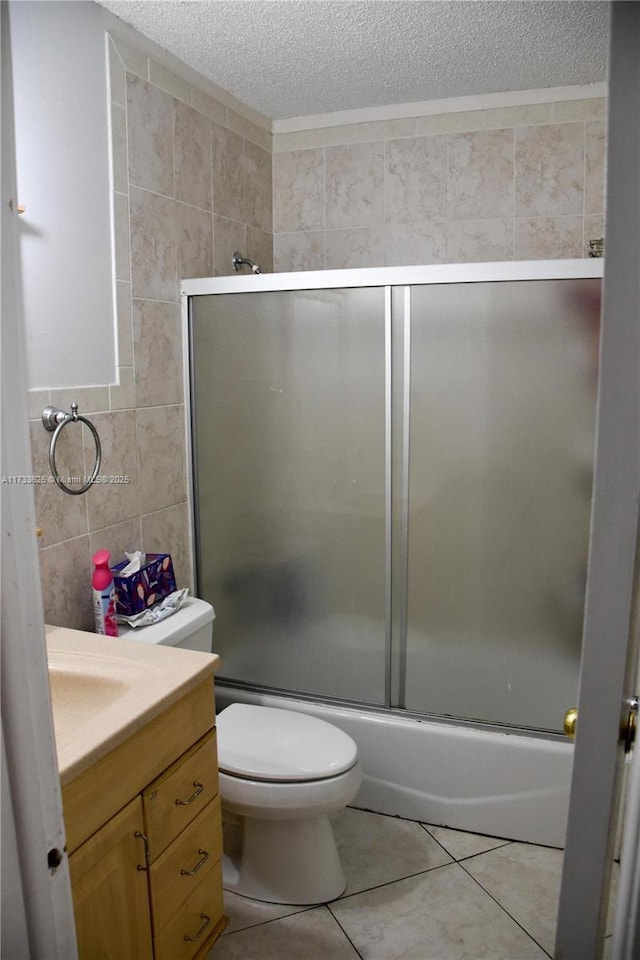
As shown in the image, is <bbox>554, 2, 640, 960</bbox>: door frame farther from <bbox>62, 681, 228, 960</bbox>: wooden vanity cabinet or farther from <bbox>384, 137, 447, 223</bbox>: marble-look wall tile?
<bbox>384, 137, 447, 223</bbox>: marble-look wall tile

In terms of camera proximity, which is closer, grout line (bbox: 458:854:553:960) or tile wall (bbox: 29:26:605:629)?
grout line (bbox: 458:854:553:960)

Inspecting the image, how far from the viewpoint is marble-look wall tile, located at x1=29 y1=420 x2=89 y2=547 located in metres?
1.81

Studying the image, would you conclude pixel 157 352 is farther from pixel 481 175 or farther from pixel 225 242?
pixel 481 175

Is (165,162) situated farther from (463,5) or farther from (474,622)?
(474,622)

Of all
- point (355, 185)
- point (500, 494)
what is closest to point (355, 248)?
point (355, 185)

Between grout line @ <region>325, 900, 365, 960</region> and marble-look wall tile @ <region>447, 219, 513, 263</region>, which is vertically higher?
marble-look wall tile @ <region>447, 219, 513, 263</region>

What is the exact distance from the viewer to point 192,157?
7.76 feet

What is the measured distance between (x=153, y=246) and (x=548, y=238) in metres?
1.35

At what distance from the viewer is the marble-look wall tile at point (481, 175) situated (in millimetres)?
2602

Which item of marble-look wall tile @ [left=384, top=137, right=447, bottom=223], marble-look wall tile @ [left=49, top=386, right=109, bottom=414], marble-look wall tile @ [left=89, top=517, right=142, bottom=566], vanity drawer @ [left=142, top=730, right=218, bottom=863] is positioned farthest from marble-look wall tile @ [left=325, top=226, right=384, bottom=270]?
vanity drawer @ [left=142, top=730, right=218, bottom=863]

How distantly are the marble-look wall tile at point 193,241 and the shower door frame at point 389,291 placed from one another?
74 mm

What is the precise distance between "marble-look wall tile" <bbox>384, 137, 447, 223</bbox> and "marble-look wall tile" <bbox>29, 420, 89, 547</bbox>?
149 cm

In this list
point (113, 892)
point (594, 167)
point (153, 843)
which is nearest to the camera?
point (113, 892)

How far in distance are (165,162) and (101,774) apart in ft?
5.72
